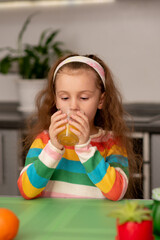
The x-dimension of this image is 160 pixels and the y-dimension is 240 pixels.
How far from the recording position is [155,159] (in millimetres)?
2506

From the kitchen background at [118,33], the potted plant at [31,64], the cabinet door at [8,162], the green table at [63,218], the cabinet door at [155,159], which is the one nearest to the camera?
the green table at [63,218]

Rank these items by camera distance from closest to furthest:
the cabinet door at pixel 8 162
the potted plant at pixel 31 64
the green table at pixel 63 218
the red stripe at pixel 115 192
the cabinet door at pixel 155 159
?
the green table at pixel 63 218 < the red stripe at pixel 115 192 < the cabinet door at pixel 155 159 < the cabinet door at pixel 8 162 < the potted plant at pixel 31 64

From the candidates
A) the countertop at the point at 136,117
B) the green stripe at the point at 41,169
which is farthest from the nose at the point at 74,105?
the countertop at the point at 136,117

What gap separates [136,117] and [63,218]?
1.75 m

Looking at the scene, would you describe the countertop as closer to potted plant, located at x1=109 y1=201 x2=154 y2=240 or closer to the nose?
the nose

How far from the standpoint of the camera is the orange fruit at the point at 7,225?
81cm

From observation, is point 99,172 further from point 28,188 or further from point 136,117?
point 136,117

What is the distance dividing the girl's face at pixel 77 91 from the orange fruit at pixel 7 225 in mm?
571

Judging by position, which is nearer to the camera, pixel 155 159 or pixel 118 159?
pixel 118 159

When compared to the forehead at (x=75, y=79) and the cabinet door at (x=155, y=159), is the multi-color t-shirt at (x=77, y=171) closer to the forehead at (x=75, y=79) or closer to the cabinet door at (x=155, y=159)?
the forehead at (x=75, y=79)

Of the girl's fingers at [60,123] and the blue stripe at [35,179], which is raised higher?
the girl's fingers at [60,123]

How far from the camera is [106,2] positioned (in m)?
3.19

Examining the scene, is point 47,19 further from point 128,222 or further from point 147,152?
point 128,222

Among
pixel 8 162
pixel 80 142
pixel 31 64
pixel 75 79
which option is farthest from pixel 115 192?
pixel 31 64
